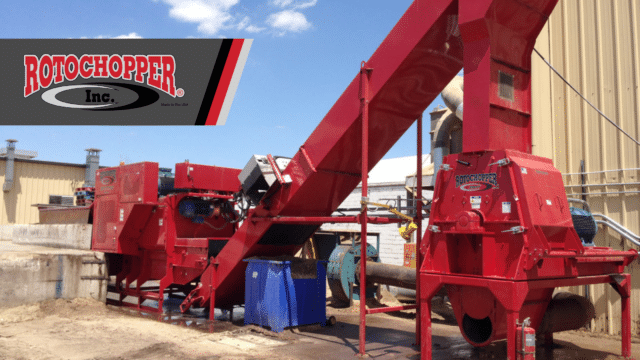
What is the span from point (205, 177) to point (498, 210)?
621 cm

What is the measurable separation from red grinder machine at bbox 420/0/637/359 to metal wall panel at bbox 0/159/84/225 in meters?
26.0

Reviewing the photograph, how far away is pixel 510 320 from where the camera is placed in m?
4.87

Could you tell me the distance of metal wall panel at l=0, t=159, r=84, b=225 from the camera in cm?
2614

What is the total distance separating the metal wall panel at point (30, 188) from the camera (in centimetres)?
2614

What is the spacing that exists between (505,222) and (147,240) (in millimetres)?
7437

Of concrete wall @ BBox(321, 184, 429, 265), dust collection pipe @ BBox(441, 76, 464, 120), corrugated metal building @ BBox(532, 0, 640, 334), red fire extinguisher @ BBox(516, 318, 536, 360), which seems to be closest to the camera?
red fire extinguisher @ BBox(516, 318, 536, 360)

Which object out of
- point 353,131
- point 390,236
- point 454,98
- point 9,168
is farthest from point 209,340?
point 9,168

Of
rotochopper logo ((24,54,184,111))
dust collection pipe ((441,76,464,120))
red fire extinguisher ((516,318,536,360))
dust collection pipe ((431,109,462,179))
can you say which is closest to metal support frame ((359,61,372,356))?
red fire extinguisher ((516,318,536,360))

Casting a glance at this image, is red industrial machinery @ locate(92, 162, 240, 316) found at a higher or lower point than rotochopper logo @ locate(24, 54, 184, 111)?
→ lower

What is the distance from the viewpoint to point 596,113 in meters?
A: 9.30

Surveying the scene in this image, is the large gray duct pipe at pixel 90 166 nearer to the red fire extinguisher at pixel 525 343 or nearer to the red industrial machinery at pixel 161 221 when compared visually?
the red industrial machinery at pixel 161 221

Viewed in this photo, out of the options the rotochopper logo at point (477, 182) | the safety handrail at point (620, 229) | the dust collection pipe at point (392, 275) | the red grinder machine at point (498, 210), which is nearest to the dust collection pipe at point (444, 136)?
the dust collection pipe at point (392, 275)

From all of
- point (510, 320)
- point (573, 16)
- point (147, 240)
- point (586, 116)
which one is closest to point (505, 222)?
point (510, 320)

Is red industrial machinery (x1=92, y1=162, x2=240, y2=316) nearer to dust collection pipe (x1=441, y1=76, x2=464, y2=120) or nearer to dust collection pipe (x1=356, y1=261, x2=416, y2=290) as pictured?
dust collection pipe (x1=356, y1=261, x2=416, y2=290)
